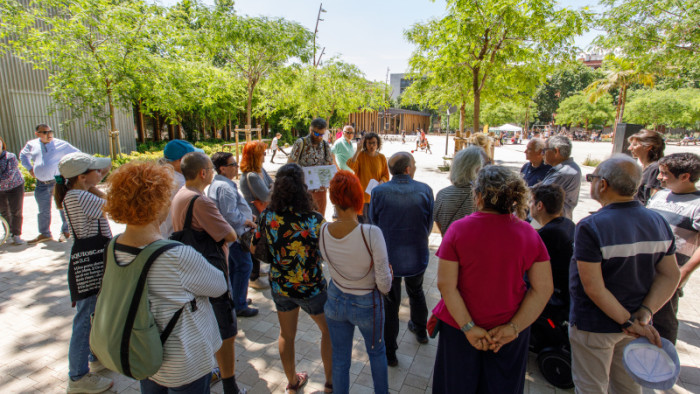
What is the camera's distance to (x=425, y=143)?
2500 centimetres

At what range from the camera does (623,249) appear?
1.92 m

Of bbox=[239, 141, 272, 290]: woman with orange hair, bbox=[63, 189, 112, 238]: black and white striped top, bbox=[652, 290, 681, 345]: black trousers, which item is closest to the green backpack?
bbox=[63, 189, 112, 238]: black and white striped top

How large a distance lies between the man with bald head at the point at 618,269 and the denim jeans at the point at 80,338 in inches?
130

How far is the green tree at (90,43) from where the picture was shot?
367 inches

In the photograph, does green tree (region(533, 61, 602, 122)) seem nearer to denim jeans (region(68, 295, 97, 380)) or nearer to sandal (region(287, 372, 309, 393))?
sandal (region(287, 372, 309, 393))

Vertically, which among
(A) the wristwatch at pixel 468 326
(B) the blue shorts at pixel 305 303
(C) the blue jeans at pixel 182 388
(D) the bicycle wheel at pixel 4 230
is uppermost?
(A) the wristwatch at pixel 468 326

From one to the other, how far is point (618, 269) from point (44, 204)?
760cm

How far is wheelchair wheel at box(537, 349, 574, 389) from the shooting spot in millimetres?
2713

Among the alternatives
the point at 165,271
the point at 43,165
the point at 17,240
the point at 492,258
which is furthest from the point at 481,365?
the point at 17,240

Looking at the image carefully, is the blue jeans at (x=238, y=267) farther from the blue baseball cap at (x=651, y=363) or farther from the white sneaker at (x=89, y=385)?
the blue baseball cap at (x=651, y=363)

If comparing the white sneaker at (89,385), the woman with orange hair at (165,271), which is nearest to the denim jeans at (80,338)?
the white sneaker at (89,385)

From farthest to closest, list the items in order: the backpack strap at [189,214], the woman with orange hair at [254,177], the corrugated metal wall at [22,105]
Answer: the corrugated metal wall at [22,105], the woman with orange hair at [254,177], the backpack strap at [189,214]

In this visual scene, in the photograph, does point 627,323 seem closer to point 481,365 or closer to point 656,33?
point 481,365

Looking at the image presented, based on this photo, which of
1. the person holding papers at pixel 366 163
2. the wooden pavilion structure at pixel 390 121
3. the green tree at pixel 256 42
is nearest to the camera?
the person holding papers at pixel 366 163
